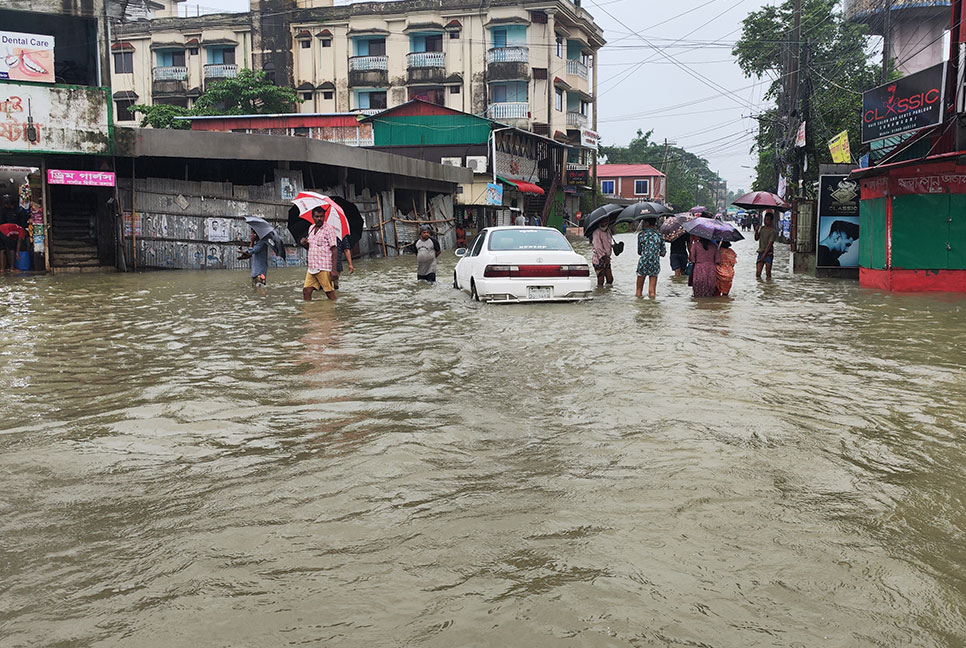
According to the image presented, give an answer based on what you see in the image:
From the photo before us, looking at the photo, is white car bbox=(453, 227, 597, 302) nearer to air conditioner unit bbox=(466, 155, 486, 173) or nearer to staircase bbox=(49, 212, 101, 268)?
staircase bbox=(49, 212, 101, 268)

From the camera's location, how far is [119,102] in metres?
53.7

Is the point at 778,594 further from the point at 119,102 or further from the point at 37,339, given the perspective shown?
the point at 119,102

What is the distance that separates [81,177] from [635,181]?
216 feet

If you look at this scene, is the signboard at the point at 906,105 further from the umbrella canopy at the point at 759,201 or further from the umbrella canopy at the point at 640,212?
the umbrella canopy at the point at 640,212

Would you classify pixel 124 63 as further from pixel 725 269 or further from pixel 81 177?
pixel 725 269

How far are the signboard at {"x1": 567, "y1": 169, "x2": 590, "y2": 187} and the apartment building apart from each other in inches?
64.3

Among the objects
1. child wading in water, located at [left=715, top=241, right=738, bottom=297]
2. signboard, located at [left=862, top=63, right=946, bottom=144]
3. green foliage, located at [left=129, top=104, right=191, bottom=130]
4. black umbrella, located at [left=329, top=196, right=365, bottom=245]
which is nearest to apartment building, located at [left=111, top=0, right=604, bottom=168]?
green foliage, located at [left=129, top=104, right=191, bottom=130]

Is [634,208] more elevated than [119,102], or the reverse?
[119,102]

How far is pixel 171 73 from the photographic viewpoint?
2066 inches

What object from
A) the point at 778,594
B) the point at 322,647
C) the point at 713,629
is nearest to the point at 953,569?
the point at 778,594

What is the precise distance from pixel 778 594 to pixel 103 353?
792 centimetres

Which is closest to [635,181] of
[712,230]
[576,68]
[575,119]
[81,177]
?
[575,119]

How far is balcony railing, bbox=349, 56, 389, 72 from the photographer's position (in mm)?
49781

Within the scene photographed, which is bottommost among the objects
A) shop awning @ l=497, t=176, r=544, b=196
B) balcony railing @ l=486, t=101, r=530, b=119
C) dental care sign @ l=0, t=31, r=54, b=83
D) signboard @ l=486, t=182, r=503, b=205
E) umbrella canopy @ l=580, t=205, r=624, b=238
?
umbrella canopy @ l=580, t=205, r=624, b=238
